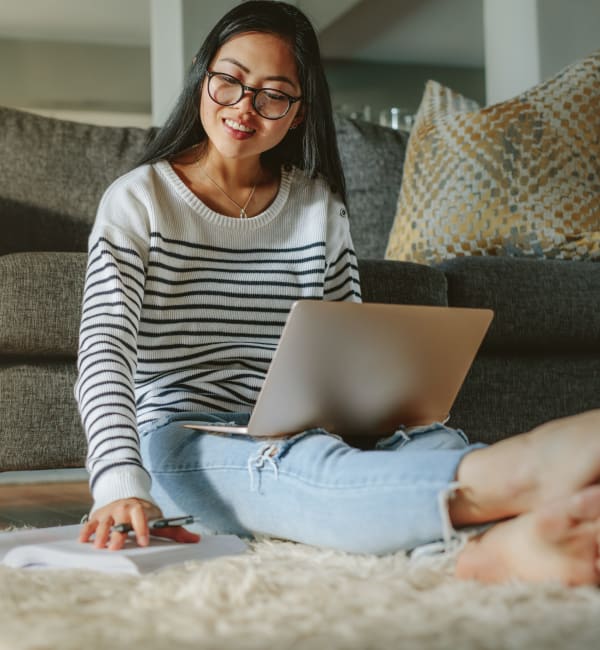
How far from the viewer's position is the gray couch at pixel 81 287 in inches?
64.7

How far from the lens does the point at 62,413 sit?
166 centimetres

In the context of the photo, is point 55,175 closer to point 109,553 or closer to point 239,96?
point 239,96

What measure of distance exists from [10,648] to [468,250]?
1.68m

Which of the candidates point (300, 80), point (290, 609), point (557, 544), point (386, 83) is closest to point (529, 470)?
point (557, 544)

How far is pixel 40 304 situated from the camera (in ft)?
5.39

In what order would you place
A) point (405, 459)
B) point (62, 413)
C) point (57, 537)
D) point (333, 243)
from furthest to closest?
point (62, 413)
point (333, 243)
point (57, 537)
point (405, 459)

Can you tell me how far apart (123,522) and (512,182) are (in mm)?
1517

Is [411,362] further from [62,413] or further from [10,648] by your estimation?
[62,413]

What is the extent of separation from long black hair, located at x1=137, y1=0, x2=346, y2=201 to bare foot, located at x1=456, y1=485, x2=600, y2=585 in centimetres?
84

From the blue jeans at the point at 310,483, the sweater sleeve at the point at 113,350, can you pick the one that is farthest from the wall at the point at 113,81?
the blue jeans at the point at 310,483

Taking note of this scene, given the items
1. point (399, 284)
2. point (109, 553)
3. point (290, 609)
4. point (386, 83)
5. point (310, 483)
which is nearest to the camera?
point (290, 609)

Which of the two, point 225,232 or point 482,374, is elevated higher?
point 225,232

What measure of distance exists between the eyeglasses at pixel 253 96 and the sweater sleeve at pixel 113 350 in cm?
21

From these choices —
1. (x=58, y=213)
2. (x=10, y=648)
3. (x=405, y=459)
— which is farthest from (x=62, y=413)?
(x=10, y=648)
